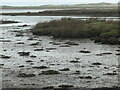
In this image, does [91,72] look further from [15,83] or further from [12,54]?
[12,54]

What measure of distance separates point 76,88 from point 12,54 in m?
12.0

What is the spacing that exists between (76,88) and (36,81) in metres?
2.48

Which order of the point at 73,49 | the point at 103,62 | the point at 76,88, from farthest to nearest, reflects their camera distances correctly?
the point at 73,49 → the point at 103,62 → the point at 76,88

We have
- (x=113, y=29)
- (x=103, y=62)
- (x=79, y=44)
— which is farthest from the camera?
(x=113, y=29)

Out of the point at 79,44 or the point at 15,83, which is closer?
the point at 15,83

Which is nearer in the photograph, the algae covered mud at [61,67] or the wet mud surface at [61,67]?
the algae covered mud at [61,67]

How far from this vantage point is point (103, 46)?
2956 cm

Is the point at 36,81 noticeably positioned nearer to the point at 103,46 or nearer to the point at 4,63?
the point at 4,63

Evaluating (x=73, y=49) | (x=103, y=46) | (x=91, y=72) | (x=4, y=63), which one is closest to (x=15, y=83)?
(x=91, y=72)

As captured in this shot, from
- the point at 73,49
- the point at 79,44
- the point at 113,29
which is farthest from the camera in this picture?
the point at 113,29

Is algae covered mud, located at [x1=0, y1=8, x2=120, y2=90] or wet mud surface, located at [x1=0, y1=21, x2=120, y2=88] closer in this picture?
algae covered mud, located at [x1=0, y1=8, x2=120, y2=90]

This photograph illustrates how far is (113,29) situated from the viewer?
36.7m

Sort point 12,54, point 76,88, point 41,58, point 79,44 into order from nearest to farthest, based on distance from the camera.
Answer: point 76,88 < point 41,58 < point 12,54 < point 79,44

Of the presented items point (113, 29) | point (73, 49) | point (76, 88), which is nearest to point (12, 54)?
point (73, 49)
